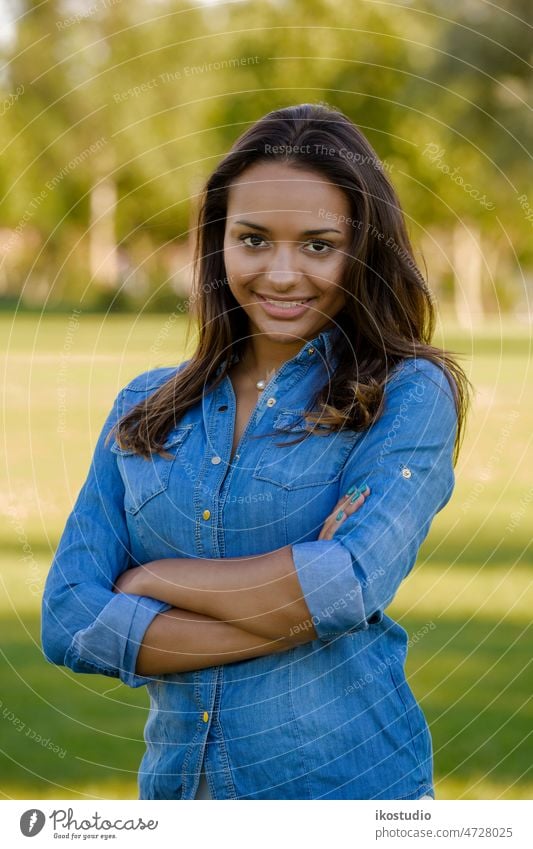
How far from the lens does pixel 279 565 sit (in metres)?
3.06

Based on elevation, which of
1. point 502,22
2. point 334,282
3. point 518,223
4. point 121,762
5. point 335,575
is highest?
point 518,223

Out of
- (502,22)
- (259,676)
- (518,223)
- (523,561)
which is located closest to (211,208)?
(259,676)

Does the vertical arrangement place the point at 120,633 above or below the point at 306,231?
below

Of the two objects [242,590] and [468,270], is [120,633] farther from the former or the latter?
[468,270]

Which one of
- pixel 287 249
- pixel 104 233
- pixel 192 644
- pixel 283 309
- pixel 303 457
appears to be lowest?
pixel 192 644

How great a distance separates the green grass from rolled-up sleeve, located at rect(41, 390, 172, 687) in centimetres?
269

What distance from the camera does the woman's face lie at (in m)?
3.17

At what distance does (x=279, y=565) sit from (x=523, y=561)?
27.6 feet

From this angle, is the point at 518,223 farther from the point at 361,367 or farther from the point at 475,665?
the point at 361,367

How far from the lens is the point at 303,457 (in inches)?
124

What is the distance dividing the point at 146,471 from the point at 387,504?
65 centimetres

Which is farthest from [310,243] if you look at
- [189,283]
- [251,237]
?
[189,283]

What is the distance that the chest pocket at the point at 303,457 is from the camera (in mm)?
3123

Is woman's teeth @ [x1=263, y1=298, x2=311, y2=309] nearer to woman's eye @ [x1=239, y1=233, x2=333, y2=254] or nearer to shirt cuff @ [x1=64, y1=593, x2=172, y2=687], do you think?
woman's eye @ [x1=239, y1=233, x2=333, y2=254]
